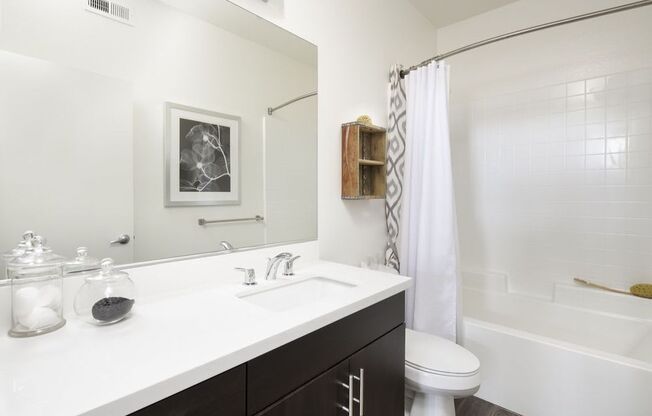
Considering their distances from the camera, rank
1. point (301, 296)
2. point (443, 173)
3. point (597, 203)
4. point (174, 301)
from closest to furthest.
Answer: point (174, 301) → point (301, 296) → point (443, 173) → point (597, 203)

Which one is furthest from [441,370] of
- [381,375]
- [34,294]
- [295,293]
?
[34,294]

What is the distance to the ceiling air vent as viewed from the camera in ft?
3.06

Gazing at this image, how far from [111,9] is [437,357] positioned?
179cm

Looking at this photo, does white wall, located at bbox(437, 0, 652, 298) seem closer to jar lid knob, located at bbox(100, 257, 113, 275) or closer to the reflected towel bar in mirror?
the reflected towel bar in mirror

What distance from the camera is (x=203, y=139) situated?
3.87 ft

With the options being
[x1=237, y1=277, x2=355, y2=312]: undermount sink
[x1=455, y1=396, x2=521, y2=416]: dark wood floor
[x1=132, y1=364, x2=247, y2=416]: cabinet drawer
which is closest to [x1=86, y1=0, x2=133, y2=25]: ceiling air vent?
[x1=237, y1=277, x2=355, y2=312]: undermount sink

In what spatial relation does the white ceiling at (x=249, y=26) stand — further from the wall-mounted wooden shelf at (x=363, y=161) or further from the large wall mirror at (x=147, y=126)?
the wall-mounted wooden shelf at (x=363, y=161)

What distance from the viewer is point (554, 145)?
233 cm

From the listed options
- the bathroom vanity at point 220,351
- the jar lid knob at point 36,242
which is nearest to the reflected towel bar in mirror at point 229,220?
the bathroom vanity at point 220,351

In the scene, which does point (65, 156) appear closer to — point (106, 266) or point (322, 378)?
point (106, 266)

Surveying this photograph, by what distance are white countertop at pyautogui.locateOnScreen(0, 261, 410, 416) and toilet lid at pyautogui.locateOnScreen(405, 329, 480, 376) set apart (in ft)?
1.95

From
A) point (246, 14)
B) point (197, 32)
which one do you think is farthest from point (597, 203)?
point (197, 32)

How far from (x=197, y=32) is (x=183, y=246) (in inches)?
30.4

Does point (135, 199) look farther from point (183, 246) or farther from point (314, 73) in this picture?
point (314, 73)
